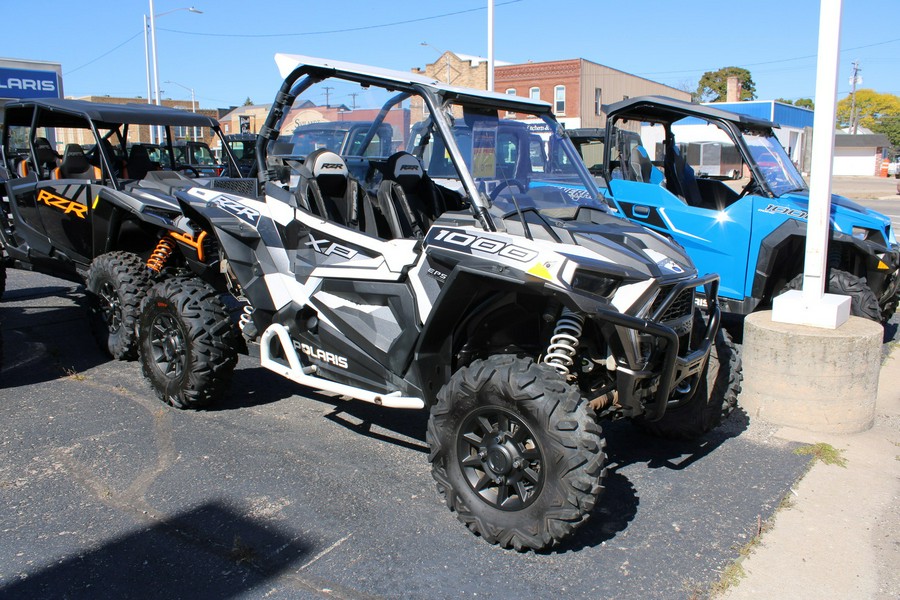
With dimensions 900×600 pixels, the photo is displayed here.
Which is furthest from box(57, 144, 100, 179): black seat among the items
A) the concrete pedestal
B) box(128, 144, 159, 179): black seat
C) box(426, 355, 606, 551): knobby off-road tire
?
the concrete pedestal

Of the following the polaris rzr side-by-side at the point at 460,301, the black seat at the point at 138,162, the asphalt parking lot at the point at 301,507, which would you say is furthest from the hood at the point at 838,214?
the black seat at the point at 138,162

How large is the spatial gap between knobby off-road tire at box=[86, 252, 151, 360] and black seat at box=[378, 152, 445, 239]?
2.76 m

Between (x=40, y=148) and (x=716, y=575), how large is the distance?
7602 mm

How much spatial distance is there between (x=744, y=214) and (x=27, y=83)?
25.2 metres

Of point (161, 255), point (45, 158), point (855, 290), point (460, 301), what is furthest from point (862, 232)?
point (45, 158)

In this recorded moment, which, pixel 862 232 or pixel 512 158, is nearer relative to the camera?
pixel 512 158

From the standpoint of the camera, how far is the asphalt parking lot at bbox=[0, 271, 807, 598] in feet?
11.4

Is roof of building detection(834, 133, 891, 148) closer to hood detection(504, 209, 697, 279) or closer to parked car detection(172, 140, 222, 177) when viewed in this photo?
parked car detection(172, 140, 222, 177)

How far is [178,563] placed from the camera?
359 centimetres

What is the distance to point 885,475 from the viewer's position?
15.3 ft

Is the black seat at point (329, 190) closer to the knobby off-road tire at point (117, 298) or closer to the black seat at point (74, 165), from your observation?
the knobby off-road tire at point (117, 298)

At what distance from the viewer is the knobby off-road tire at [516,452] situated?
3.43 m

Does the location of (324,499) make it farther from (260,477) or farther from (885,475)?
(885,475)

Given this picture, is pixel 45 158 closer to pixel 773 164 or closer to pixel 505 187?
pixel 505 187
